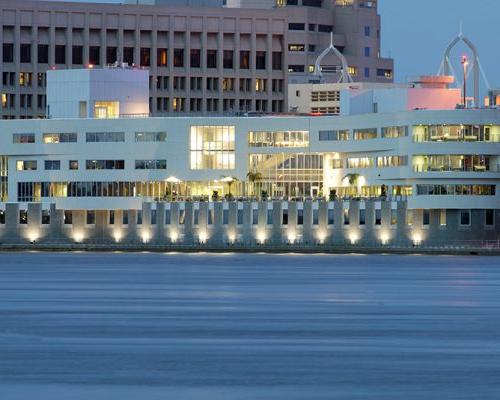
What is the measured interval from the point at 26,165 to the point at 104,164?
714 cm

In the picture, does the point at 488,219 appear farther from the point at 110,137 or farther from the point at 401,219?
the point at 110,137

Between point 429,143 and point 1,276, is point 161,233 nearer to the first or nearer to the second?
point 429,143

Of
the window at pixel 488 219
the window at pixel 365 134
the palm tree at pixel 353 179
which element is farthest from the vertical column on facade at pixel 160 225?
the window at pixel 488 219

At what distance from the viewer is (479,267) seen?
477ft

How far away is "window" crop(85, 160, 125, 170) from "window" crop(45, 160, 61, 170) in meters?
2.52

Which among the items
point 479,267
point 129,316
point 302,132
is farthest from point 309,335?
point 302,132

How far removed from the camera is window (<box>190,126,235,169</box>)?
17862 cm

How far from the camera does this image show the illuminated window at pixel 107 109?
601ft

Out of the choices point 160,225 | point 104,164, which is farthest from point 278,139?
point 104,164

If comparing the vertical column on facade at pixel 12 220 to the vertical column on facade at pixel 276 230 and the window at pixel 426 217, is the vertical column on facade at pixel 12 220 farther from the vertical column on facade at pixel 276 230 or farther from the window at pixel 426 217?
the window at pixel 426 217

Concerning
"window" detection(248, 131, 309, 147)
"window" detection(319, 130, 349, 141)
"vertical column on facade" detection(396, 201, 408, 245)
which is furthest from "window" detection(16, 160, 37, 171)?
"vertical column on facade" detection(396, 201, 408, 245)

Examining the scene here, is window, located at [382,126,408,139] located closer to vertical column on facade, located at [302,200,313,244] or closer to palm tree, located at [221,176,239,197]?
vertical column on facade, located at [302,200,313,244]

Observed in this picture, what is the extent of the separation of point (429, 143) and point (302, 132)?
15.0 m

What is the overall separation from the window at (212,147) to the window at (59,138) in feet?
32.6
